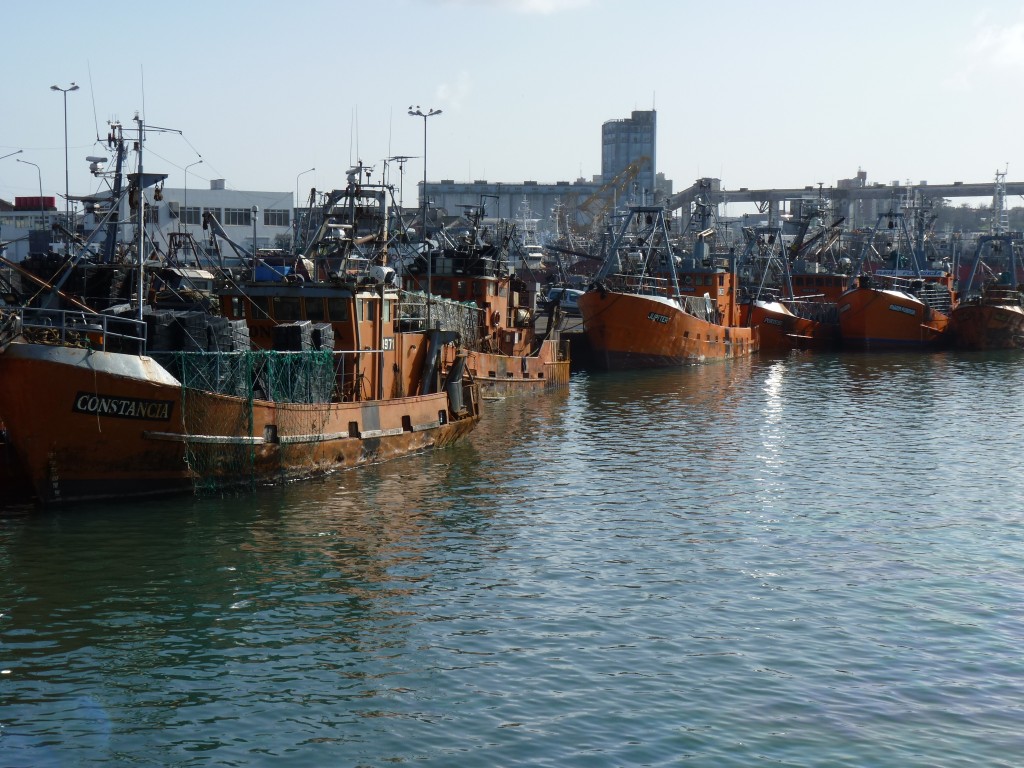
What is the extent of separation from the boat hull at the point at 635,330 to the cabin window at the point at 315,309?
94.7 ft

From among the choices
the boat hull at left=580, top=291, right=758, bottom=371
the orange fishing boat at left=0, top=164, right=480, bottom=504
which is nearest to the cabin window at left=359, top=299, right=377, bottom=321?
the orange fishing boat at left=0, top=164, right=480, bottom=504

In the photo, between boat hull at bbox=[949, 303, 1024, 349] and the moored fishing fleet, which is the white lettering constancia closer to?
the moored fishing fleet

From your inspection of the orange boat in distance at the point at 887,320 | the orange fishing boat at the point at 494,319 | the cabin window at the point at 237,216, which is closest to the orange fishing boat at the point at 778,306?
the orange boat in distance at the point at 887,320

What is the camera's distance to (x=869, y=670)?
16.7 metres

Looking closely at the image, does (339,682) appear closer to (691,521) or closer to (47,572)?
(47,572)

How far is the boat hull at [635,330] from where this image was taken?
2269 inches

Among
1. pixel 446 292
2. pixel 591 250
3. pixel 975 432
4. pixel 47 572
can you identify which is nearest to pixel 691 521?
pixel 47 572

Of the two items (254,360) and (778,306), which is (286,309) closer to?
(254,360)

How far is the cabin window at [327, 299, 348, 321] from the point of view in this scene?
2961 centimetres

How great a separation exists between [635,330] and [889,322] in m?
24.2

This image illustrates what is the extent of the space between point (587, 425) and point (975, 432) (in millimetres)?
13036

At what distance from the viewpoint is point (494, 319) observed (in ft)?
163

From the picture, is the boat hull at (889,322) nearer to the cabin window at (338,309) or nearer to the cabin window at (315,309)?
the cabin window at (338,309)

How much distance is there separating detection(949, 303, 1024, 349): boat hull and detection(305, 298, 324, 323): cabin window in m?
55.4
